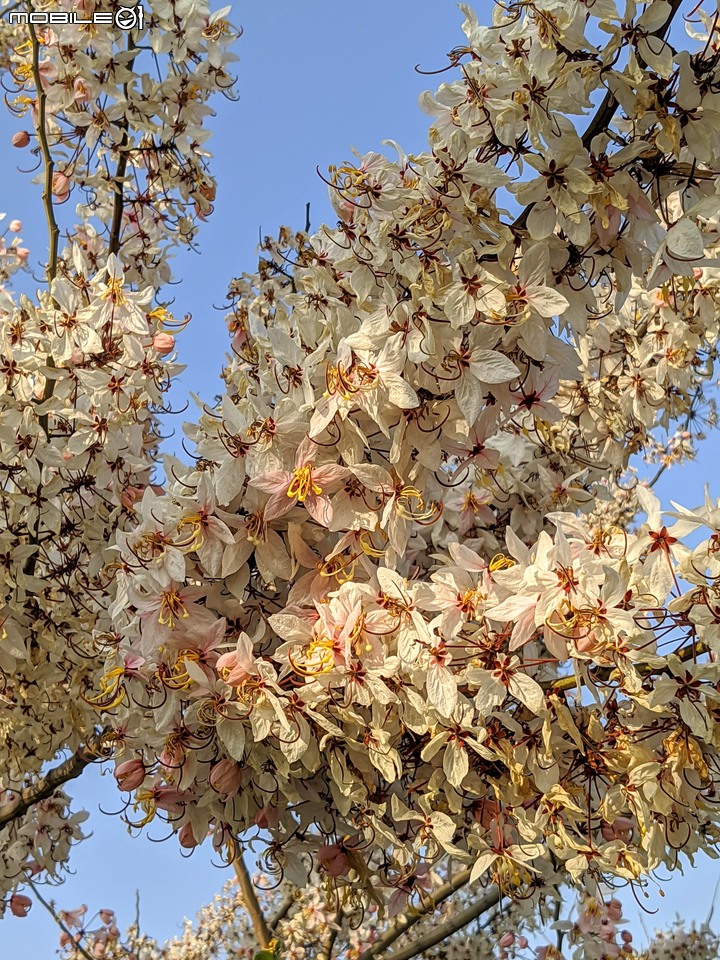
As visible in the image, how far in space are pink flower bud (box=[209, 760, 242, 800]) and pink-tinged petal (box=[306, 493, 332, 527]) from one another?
2.05 ft

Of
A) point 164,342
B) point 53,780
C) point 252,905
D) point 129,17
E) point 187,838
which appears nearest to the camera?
point 187,838

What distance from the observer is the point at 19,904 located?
4348 mm

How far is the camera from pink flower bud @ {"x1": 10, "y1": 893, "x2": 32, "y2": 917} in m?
4.34

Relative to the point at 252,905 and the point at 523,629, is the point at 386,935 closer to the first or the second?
the point at 252,905

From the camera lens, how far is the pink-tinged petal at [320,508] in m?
1.92

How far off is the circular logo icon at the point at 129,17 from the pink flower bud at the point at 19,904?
367 centimetres

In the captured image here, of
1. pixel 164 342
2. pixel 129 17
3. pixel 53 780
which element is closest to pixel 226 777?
pixel 164 342

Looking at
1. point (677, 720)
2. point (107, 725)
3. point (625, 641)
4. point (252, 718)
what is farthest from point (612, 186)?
point (107, 725)

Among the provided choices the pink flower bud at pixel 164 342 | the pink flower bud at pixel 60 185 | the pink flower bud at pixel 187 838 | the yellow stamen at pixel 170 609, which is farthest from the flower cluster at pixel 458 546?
the pink flower bud at pixel 60 185

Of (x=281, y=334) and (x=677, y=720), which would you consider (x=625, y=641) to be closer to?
(x=677, y=720)

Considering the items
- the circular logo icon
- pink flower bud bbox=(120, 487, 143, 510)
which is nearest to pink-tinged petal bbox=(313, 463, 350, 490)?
pink flower bud bbox=(120, 487, 143, 510)

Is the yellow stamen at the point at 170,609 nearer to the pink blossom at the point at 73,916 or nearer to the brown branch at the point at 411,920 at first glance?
the brown branch at the point at 411,920

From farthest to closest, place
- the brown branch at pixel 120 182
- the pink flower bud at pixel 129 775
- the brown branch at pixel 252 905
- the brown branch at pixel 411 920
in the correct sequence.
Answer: the brown branch at pixel 252 905 → the brown branch at pixel 411 920 → the brown branch at pixel 120 182 → the pink flower bud at pixel 129 775

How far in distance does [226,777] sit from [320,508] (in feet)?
2.22
